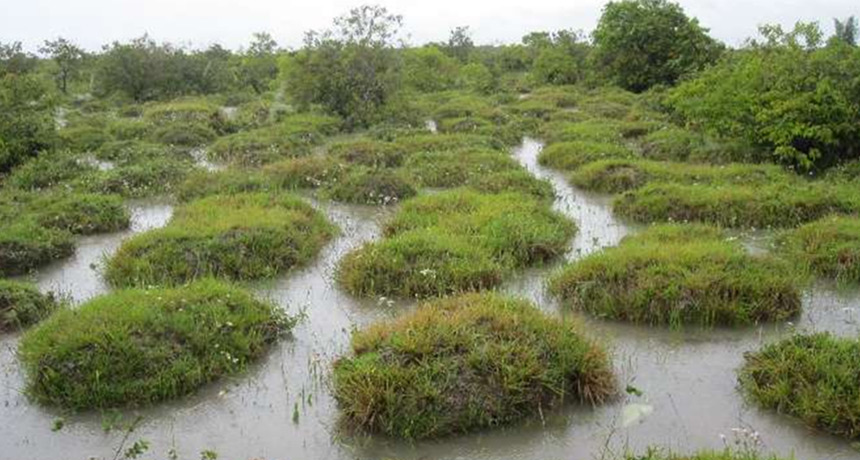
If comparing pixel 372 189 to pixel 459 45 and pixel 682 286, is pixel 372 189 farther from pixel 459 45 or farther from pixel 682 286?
pixel 459 45

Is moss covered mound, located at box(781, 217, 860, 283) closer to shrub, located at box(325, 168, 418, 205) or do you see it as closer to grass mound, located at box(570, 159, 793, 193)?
grass mound, located at box(570, 159, 793, 193)

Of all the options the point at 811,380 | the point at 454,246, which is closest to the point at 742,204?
the point at 454,246

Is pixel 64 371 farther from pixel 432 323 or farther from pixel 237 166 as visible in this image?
pixel 237 166

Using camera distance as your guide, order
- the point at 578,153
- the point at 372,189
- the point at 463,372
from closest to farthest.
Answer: the point at 463,372, the point at 372,189, the point at 578,153

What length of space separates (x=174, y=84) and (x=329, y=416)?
28.1m


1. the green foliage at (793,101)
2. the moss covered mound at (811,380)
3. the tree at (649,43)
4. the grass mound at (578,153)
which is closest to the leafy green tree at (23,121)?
the grass mound at (578,153)

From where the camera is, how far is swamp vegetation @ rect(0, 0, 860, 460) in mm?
6359

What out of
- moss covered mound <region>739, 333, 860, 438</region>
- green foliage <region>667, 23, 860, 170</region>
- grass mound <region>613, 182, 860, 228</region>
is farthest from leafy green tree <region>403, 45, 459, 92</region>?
moss covered mound <region>739, 333, 860, 438</region>

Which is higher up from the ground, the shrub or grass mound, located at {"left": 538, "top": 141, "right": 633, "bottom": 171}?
grass mound, located at {"left": 538, "top": 141, "right": 633, "bottom": 171}

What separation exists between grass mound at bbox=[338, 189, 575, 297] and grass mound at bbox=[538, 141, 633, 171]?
13.7ft

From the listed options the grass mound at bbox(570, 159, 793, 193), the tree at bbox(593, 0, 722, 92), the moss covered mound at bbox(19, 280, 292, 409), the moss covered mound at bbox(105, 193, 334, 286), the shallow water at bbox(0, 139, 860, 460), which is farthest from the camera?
the tree at bbox(593, 0, 722, 92)

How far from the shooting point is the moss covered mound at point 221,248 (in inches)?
387

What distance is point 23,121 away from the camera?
17.8m

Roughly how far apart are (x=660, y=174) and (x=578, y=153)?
284 centimetres
